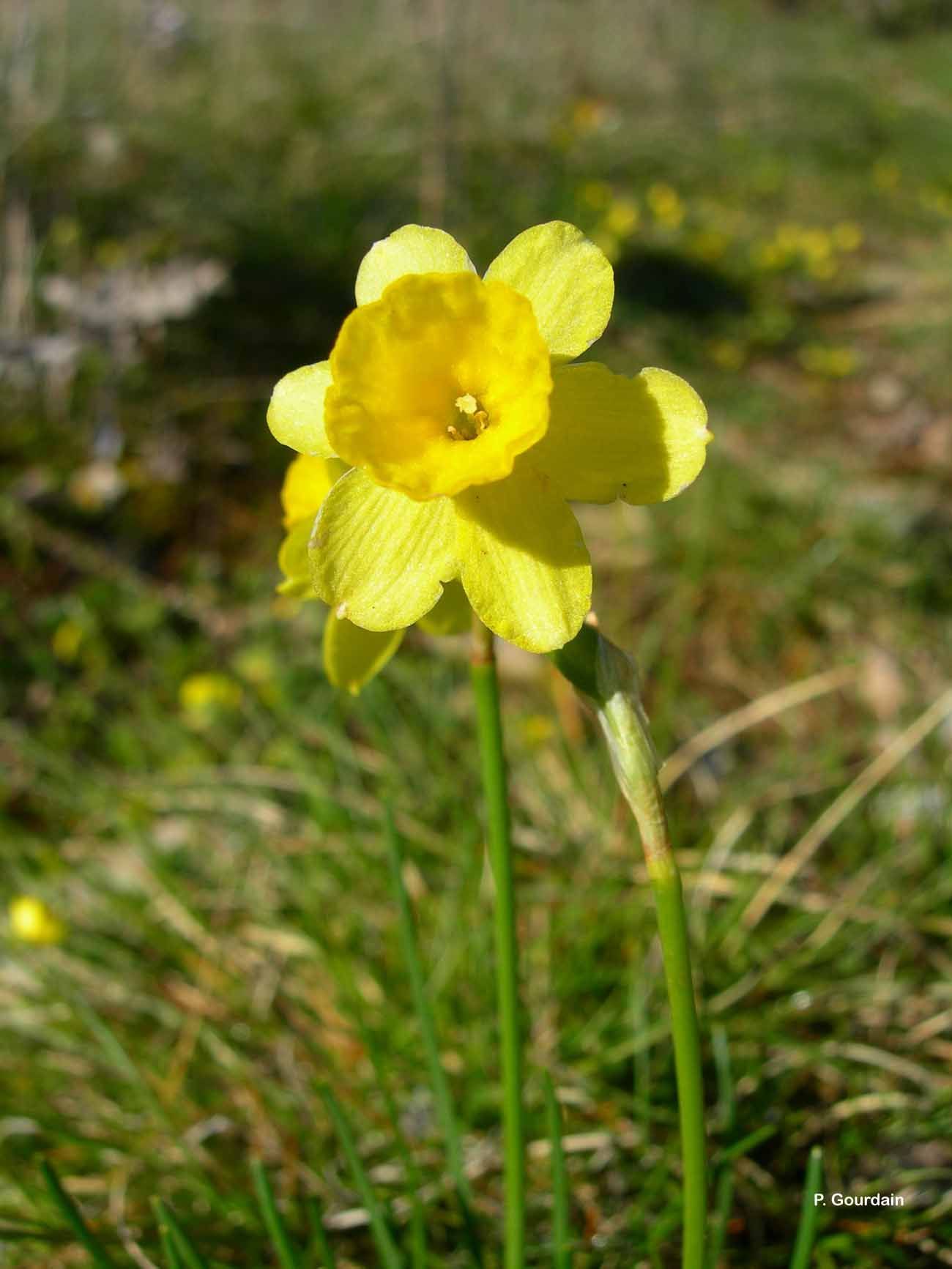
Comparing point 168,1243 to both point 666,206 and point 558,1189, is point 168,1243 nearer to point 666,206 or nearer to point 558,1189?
point 558,1189

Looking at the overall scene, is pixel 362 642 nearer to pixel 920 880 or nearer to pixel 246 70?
pixel 920 880

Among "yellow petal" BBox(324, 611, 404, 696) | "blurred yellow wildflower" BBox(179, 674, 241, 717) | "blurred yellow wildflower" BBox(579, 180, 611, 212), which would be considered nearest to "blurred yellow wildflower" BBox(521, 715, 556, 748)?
"blurred yellow wildflower" BBox(179, 674, 241, 717)

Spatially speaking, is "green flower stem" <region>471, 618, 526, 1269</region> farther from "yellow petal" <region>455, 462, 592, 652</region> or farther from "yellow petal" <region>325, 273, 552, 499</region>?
"yellow petal" <region>325, 273, 552, 499</region>

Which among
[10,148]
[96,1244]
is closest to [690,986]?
[96,1244]

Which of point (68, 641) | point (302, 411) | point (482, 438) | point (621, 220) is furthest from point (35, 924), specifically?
point (621, 220)

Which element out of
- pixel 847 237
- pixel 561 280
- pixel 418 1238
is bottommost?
pixel 418 1238

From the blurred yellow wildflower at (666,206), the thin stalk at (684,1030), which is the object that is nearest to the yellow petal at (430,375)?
the thin stalk at (684,1030)
